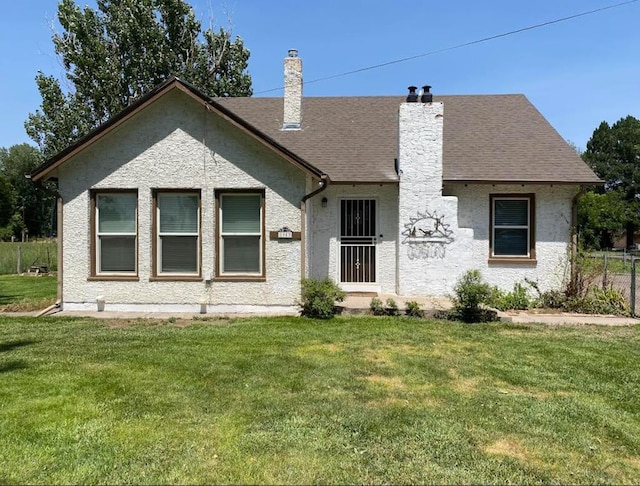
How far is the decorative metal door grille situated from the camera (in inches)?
455

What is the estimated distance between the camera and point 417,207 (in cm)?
1088

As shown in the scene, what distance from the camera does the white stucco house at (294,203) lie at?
9.48 meters

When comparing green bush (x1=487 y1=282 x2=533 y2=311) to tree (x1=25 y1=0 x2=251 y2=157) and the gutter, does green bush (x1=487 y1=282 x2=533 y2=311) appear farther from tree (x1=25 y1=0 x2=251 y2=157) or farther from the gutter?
tree (x1=25 y1=0 x2=251 y2=157)

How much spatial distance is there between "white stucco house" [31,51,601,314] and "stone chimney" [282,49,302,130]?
43mm

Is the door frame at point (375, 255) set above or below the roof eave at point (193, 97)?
below

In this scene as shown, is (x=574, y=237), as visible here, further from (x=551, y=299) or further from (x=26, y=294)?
(x=26, y=294)

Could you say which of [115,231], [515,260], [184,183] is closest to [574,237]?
[515,260]

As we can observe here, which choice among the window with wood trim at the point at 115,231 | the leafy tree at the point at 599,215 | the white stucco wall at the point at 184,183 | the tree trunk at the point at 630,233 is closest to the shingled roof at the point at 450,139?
the white stucco wall at the point at 184,183

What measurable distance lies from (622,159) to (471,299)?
227ft

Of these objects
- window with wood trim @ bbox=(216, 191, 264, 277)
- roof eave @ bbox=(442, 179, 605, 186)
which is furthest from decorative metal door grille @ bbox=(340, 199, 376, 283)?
window with wood trim @ bbox=(216, 191, 264, 277)

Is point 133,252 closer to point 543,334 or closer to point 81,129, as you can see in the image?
point 543,334

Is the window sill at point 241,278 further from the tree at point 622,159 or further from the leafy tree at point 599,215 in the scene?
the tree at point 622,159

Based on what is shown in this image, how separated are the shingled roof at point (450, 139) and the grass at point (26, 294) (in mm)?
7496

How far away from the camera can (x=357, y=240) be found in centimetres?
1158
